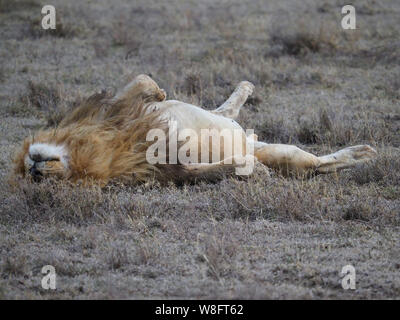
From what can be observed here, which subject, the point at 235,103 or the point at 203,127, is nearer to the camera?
the point at 203,127

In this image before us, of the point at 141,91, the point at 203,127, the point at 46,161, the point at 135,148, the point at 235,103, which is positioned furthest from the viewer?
the point at 235,103

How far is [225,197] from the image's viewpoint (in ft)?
17.0

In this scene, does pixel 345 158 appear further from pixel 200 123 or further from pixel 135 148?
pixel 135 148

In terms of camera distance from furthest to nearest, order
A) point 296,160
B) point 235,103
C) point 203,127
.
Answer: point 235,103
point 296,160
point 203,127

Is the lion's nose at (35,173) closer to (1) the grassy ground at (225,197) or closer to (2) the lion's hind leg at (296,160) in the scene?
(1) the grassy ground at (225,197)

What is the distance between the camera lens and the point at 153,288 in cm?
386

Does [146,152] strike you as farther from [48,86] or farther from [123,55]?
[123,55]

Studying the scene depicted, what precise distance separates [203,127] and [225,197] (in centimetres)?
68

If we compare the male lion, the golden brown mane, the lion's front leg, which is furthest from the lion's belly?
the lion's front leg

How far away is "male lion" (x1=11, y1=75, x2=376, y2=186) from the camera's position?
4934 millimetres

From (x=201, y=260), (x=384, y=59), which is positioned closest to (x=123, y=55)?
(x=384, y=59)

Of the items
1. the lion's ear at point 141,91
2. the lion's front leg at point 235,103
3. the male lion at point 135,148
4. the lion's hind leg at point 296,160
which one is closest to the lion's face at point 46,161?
the male lion at point 135,148

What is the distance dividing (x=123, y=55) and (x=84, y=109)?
5.19 m

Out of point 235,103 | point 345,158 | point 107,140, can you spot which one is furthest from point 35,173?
point 345,158
